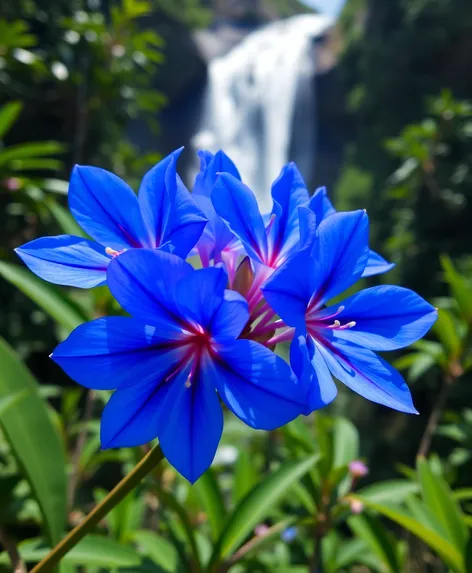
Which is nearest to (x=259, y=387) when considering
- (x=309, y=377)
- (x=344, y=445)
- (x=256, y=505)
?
(x=309, y=377)

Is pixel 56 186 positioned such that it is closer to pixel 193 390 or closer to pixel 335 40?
pixel 193 390

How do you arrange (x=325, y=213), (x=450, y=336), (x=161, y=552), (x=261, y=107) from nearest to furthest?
(x=325, y=213) < (x=161, y=552) < (x=450, y=336) < (x=261, y=107)

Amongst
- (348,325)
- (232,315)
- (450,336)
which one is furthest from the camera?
(450,336)

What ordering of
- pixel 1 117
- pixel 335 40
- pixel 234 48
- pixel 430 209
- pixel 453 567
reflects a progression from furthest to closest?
pixel 234 48 < pixel 335 40 < pixel 430 209 < pixel 1 117 < pixel 453 567

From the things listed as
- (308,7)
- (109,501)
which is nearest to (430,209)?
(109,501)

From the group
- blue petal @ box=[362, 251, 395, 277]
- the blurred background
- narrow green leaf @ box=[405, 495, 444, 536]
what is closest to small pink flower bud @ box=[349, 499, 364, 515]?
the blurred background

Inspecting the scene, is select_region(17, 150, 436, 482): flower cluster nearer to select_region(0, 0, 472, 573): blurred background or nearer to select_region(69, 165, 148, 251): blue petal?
select_region(69, 165, 148, 251): blue petal

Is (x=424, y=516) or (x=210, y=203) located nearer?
(x=210, y=203)

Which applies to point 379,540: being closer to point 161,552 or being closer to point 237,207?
point 161,552
